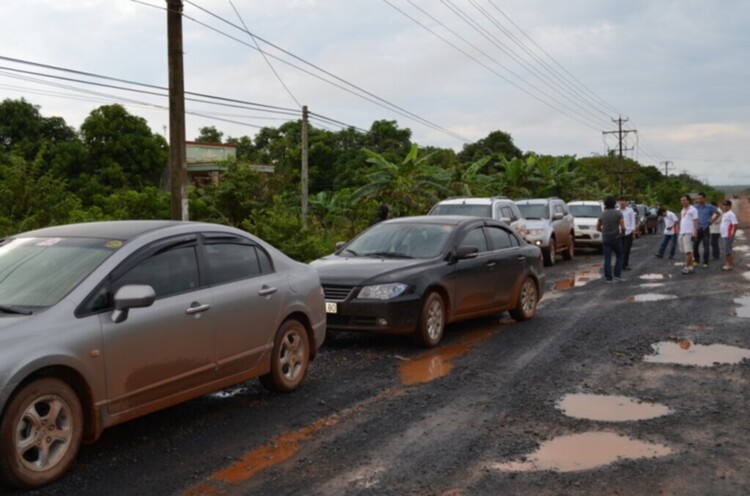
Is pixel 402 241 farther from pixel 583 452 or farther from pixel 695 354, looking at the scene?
pixel 583 452

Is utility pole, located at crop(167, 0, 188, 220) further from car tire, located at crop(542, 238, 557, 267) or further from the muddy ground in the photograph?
car tire, located at crop(542, 238, 557, 267)

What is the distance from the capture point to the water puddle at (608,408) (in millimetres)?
6402

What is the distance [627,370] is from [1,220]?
9.91 metres

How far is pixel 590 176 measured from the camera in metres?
70.4

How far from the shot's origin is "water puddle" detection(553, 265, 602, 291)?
16781 mm

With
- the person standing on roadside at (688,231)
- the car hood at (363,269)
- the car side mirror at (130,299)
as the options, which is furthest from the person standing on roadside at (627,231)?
the car side mirror at (130,299)

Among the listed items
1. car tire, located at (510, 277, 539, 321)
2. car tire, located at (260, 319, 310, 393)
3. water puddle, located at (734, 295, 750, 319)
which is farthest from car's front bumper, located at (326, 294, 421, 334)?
water puddle, located at (734, 295, 750, 319)

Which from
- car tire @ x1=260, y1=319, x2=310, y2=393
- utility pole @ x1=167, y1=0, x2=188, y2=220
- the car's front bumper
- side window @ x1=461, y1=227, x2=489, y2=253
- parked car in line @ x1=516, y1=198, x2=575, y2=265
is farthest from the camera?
parked car in line @ x1=516, y1=198, x2=575, y2=265

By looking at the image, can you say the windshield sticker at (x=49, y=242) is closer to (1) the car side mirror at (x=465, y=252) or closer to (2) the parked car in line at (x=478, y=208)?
(1) the car side mirror at (x=465, y=252)

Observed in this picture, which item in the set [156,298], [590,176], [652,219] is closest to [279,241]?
[156,298]

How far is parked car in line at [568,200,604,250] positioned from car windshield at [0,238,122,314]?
2326cm

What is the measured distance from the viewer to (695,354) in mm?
8992

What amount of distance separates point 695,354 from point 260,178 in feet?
76.8

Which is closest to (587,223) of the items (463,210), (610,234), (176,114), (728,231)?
(728,231)
